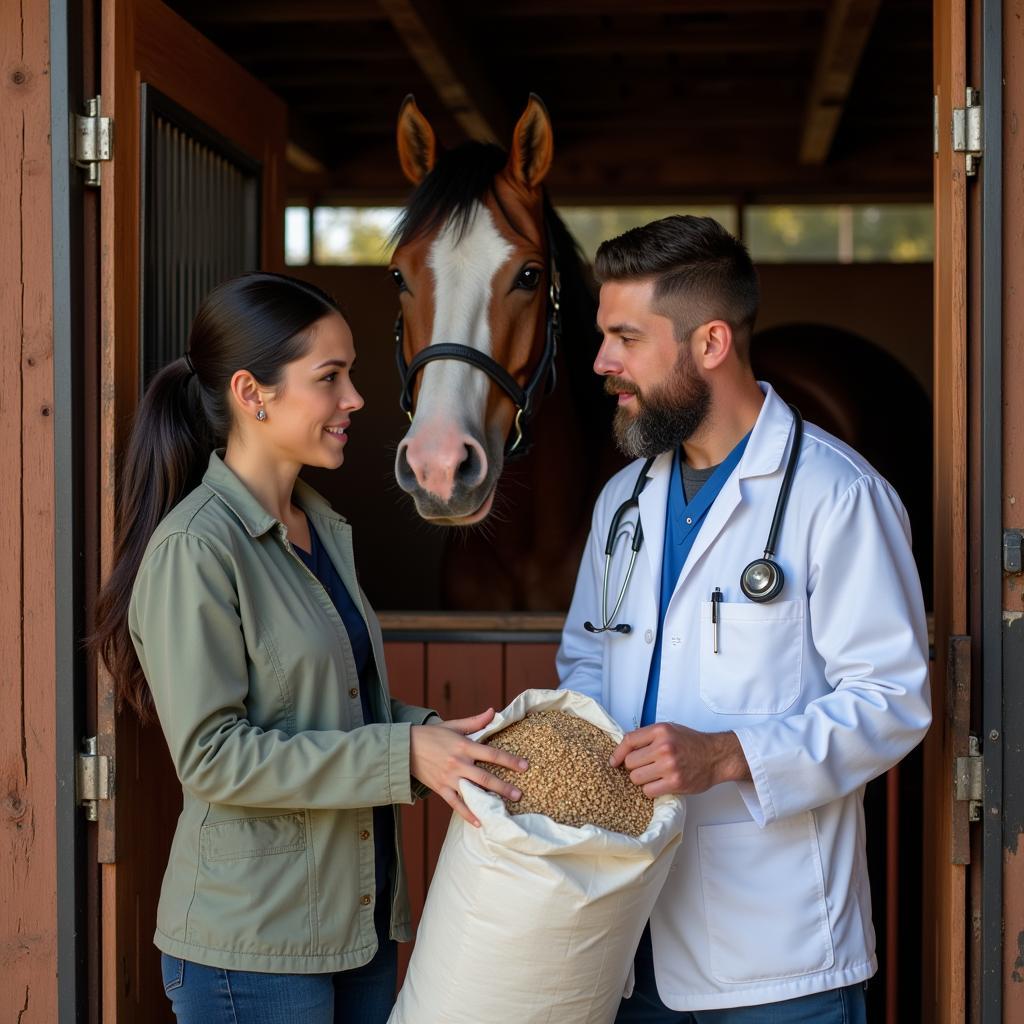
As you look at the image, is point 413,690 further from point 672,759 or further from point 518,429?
point 672,759

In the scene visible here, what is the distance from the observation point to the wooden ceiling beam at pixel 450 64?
3.24 m

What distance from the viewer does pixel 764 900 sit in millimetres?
1721

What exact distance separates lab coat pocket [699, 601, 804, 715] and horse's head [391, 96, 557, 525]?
66 centimetres

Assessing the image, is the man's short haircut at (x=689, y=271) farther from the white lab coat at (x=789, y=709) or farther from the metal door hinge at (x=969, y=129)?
the metal door hinge at (x=969, y=129)

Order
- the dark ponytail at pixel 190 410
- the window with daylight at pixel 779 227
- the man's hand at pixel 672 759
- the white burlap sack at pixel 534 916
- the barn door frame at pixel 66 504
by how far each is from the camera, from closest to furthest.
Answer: the white burlap sack at pixel 534 916 → the man's hand at pixel 672 759 → the dark ponytail at pixel 190 410 → the barn door frame at pixel 66 504 → the window with daylight at pixel 779 227

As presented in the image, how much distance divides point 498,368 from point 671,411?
671 mm

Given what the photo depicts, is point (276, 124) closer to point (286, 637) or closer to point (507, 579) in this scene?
point (507, 579)

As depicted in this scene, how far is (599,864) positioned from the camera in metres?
1.50

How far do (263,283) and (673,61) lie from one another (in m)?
2.95

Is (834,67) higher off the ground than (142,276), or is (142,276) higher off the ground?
(834,67)

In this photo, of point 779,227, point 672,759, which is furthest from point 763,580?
point 779,227

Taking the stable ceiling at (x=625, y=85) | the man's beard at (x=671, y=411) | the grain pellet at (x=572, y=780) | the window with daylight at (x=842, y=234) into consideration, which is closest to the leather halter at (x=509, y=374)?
the man's beard at (x=671, y=411)

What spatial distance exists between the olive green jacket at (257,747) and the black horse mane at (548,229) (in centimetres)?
113

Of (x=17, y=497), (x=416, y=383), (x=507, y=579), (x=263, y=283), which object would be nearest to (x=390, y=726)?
(x=263, y=283)
